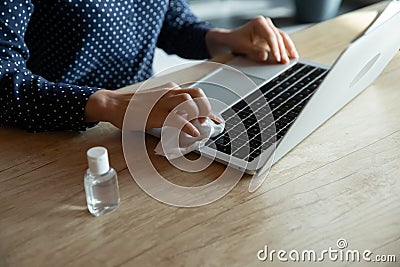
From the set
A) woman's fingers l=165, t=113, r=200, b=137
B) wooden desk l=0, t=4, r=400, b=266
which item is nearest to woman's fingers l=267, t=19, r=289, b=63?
wooden desk l=0, t=4, r=400, b=266

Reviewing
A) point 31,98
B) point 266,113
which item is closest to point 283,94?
point 266,113

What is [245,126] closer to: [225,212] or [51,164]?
[225,212]

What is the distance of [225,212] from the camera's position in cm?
83

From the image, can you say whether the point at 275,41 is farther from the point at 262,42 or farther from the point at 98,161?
the point at 98,161

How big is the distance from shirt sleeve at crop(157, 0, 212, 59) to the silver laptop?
24cm

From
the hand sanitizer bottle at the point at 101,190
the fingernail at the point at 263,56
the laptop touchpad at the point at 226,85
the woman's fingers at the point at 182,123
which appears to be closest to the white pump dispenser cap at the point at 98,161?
the hand sanitizer bottle at the point at 101,190

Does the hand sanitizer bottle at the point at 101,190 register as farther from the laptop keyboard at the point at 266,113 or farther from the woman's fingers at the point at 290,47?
the woman's fingers at the point at 290,47

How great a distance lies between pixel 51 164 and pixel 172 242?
293 mm

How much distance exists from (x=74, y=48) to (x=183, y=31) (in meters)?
0.32

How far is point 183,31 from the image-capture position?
1.49 m

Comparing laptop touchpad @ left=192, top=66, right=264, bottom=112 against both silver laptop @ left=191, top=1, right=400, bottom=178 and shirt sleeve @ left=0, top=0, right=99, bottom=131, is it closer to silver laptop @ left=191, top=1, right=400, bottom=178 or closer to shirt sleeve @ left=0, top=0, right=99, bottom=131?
silver laptop @ left=191, top=1, right=400, bottom=178

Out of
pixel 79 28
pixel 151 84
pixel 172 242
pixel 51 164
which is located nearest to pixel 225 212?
pixel 172 242

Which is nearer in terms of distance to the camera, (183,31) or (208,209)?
(208,209)

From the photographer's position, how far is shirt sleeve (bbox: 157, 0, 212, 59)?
1462 millimetres
